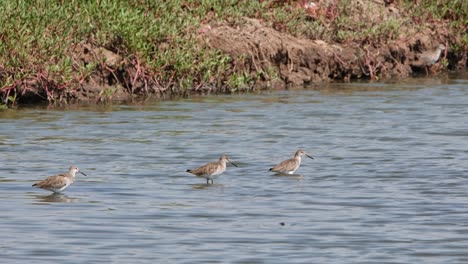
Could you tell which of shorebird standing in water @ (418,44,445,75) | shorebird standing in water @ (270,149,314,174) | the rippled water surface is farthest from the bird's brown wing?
shorebird standing in water @ (418,44,445,75)

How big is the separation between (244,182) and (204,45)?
38.5ft

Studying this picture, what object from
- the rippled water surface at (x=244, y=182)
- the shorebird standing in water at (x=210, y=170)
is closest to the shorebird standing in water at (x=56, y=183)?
the rippled water surface at (x=244, y=182)

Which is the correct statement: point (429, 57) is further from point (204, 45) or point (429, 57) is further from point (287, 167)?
point (287, 167)

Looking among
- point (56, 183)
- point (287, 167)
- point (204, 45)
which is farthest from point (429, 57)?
point (56, 183)

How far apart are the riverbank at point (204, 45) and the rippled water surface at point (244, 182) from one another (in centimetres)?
86

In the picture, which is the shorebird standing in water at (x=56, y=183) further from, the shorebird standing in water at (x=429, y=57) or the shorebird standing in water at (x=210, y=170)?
the shorebird standing in water at (x=429, y=57)

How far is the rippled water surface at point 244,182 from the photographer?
509 inches

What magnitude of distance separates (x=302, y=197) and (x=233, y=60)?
13.3 metres

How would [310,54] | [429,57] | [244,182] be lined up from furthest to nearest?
[429,57], [310,54], [244,182]

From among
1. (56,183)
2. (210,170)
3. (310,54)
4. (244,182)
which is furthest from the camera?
(310,54)

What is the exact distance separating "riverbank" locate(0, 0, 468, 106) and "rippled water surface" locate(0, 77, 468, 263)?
0.86 metres

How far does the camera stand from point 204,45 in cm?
2905

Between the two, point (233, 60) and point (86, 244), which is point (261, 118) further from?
point (86, 244)

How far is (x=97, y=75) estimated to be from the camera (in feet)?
88.9
